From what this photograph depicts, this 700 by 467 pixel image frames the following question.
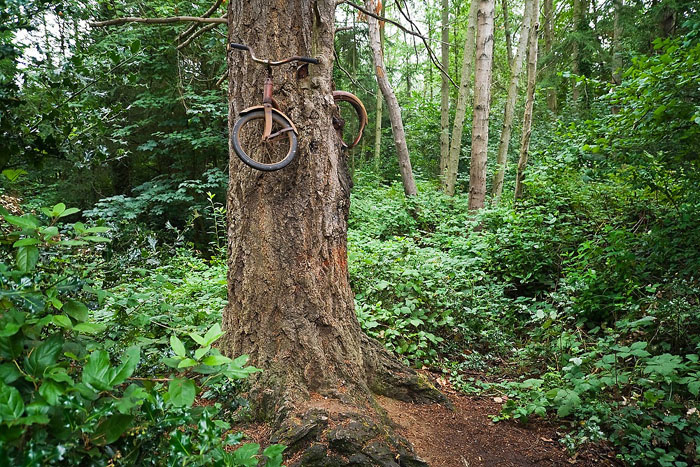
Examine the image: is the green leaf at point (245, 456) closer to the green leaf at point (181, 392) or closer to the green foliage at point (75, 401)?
the green foliage at point (75, 401)

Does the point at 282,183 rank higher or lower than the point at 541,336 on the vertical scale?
higher

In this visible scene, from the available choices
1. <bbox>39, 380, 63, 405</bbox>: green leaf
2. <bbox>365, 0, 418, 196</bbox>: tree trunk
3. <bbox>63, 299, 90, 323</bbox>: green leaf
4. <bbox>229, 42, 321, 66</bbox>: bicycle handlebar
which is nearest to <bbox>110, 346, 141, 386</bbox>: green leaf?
<bbox>39, 380, 63, 405</bbox>: green leaf

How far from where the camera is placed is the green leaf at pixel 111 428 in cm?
94

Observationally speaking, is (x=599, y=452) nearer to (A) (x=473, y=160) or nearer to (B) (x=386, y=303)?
(B) (x=386, y=303)

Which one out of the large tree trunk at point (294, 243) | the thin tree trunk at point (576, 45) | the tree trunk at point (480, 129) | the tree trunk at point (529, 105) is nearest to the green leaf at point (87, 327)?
the large tree trunk at point (294, 243)

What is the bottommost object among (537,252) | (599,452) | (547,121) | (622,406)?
(599,452)

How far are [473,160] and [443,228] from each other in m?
2.10

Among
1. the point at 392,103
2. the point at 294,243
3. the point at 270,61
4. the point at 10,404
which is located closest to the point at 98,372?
the point at 10,404

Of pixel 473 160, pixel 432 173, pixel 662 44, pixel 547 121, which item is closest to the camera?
pixel 662 44

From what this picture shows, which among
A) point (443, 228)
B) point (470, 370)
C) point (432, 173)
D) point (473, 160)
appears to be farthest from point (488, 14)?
point (432, 173)

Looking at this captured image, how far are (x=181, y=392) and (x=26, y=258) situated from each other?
56cm

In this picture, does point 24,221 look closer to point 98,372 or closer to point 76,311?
point 76,311

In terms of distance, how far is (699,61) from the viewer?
3211 mm

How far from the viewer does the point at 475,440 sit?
300 centimetres
